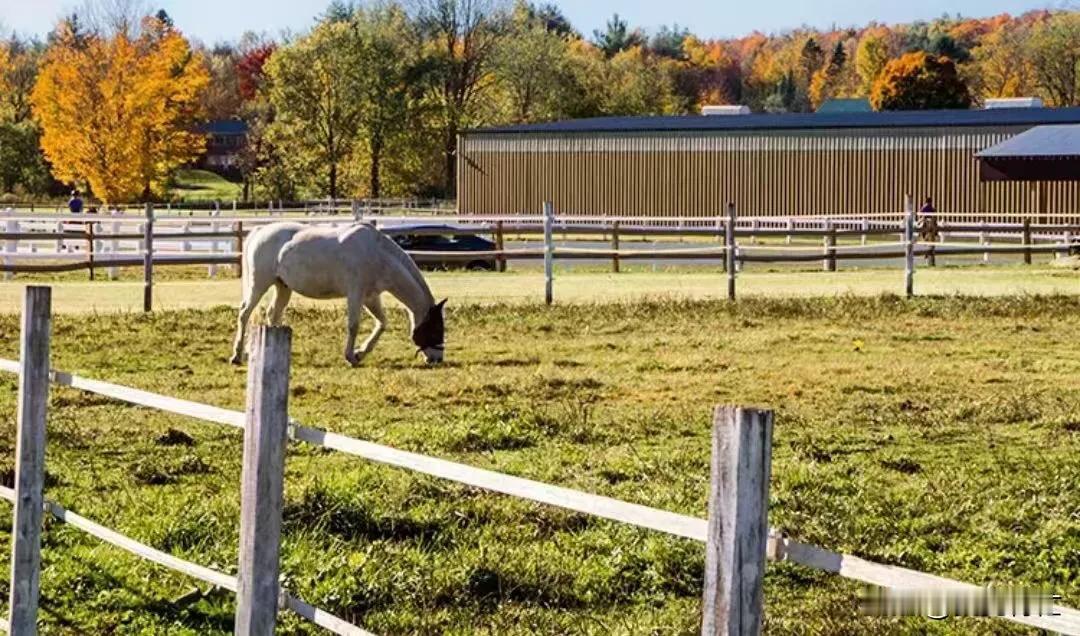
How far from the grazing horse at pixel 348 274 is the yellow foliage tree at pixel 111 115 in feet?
168

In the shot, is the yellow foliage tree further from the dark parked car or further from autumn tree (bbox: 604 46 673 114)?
the dark parked car

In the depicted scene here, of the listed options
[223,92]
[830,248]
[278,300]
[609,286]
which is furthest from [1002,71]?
[278,300]

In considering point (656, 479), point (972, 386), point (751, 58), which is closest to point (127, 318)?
point (972, 386)

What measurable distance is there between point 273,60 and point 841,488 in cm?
6842

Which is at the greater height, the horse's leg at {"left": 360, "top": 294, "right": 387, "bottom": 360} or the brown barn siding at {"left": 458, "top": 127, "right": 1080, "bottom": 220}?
the brown barn siding at {"left": 458, "top": 127, "right": 1080, "bottom": 220}

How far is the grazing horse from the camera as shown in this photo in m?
15.0

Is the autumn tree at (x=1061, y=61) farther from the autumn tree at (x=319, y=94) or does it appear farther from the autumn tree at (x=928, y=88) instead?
the autumn tree at (x=319, y=94)

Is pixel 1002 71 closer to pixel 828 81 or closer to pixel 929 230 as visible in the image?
pixel 828 81

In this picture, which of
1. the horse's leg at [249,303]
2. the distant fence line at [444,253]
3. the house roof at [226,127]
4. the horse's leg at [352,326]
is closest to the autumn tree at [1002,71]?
the house roof at [226,127]

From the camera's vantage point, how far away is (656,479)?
888cm

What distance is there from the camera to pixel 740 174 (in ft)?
193

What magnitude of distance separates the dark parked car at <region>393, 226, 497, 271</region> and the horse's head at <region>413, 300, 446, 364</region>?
15032 millimetres

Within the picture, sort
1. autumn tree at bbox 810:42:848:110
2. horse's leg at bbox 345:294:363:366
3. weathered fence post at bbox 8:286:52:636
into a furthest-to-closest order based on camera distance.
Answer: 1. autumn tree at bbox 810:42:848:110
2. horse's leg at bbox 345:294:363:366
3. weathered fence post at bbox 8:286:52:636

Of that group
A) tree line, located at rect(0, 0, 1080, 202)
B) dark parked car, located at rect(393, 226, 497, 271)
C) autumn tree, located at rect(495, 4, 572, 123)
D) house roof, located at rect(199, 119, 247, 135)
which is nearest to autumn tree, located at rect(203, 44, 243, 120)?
house roof, located at rect(199, 119, 247, 135)
